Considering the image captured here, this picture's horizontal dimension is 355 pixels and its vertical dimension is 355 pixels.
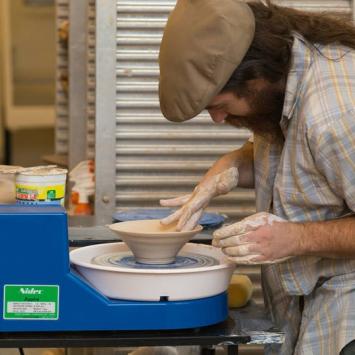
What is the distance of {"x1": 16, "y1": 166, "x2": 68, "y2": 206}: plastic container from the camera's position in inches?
92.8

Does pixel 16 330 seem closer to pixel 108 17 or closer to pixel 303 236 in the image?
pixel 303 236

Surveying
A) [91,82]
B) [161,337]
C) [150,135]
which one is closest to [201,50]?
[161,337]

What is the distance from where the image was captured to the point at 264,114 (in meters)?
2.07

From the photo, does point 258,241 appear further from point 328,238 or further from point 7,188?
point 7,188

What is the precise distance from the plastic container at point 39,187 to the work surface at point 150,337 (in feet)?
1.91

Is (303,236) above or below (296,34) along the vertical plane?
below

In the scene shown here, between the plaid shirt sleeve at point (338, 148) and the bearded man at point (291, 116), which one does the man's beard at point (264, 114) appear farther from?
the plaid shirt sleeve at point (338, 148)

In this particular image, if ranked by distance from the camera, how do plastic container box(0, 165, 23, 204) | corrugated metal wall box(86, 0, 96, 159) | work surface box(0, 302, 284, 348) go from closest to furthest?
1. work surface box(0, 302, 284, 348)
2. plastic container box(0, 165, 23, 204)
3. corrugated metal wall box(86, 0, 96, 159)

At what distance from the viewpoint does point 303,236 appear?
6.29ft

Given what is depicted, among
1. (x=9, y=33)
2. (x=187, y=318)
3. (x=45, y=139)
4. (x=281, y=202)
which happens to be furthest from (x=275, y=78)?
(x=45, y=139)

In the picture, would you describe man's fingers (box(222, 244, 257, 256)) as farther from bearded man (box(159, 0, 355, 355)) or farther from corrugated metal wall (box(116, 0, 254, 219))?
corrugated metal wall (box(116, 0, 254, 219))

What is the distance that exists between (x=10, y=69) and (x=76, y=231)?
6.43m

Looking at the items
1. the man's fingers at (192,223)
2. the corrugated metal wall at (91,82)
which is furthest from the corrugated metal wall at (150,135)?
the man's fingers at (192,223)


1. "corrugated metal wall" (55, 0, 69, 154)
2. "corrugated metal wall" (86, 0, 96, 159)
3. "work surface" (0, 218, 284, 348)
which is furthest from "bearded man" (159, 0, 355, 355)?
"corrugated metal wall" (55, 0, 69, 154)
